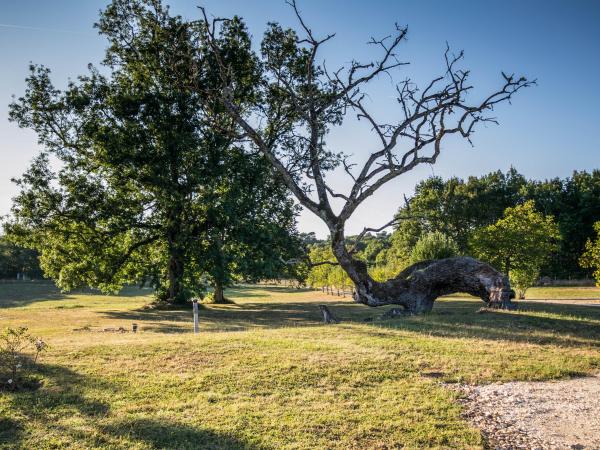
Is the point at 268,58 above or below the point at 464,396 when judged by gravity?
above

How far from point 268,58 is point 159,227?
448 inches

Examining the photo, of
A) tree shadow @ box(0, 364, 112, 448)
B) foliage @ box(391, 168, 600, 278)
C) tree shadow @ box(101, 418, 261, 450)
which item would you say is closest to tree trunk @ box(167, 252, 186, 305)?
tree shadow @ box(0, 364, 112, 448)

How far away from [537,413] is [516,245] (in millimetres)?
26456

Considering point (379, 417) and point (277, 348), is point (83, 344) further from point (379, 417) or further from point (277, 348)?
point (379, 417)

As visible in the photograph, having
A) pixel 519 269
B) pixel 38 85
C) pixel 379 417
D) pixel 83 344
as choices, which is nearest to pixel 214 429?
pixel 379 417

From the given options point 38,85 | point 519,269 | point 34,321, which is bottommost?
point 34,321

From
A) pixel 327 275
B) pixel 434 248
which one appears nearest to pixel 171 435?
pixel 434 248

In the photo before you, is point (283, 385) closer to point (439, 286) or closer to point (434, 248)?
point (439, 286)

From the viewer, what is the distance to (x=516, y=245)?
29.5m

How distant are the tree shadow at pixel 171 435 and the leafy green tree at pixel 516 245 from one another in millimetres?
28573

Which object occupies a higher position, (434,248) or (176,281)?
(434,248)

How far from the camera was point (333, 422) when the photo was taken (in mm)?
5523

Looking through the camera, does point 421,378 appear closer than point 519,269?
Yes

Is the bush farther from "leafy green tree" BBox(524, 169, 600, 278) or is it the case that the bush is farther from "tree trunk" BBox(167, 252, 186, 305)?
"leafy green tree" BBox(524, 169, 600, 278)
